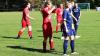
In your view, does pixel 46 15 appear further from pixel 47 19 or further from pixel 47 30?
pixel 47 30

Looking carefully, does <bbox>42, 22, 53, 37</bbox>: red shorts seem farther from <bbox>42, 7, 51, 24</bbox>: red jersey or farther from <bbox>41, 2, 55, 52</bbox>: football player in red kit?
<bbox>42, 7, 51, 24</bbox>: red jersey

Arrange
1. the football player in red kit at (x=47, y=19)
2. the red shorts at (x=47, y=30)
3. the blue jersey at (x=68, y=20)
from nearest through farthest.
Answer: the blue jersey at (x=68, y=20), the football player in red kit at (x=47, y=19), the red shorts at (x=47, y=30)

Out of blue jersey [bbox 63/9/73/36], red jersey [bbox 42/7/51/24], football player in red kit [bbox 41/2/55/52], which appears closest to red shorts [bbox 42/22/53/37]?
football player in red kit [bbox 41/2/55/52]

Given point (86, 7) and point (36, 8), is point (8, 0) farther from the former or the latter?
point (86, 7)

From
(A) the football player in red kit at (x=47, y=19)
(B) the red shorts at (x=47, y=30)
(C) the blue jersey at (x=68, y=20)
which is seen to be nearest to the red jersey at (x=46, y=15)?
(A) the football player in red kit at (x=47, y=19)

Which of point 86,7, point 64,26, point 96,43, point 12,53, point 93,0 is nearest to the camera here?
point 64,26

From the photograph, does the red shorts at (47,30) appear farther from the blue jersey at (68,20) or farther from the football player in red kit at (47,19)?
the blue jersey at (68,20)

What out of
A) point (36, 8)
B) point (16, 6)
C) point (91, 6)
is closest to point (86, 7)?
point (91, 6)

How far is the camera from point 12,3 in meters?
87.2

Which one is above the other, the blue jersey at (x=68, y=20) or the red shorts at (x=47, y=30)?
the blue jersey at (x=68, y=20)

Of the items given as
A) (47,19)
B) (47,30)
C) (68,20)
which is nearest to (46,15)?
(47,19)

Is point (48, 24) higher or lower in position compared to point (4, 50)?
higher

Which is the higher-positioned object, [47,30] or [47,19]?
[47,19]

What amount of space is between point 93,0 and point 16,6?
18048 mm
